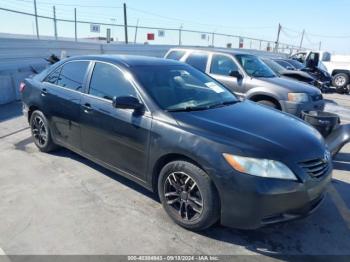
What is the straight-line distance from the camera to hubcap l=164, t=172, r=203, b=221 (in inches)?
123

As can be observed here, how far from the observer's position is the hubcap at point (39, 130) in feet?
16.9

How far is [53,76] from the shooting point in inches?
198

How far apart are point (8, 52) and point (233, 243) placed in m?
9.74

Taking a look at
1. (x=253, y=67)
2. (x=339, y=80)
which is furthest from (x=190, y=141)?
(x=339, y=80)

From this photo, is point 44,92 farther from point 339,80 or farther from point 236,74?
A: point 339,80

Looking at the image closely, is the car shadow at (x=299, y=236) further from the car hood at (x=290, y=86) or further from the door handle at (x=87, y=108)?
the car hood at (x=290, y=86)

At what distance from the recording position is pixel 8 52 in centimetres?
1020

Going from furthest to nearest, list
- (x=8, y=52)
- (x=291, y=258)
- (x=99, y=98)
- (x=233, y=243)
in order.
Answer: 1. (x=8, y=52)
2. (x=99, y=98)
3. (x=233, y=243)
4. (x=291, y=258)

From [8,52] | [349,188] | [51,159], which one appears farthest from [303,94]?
[8,52]

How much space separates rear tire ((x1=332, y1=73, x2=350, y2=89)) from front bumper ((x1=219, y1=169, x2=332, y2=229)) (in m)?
14.8

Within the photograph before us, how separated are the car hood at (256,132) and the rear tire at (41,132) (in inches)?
102

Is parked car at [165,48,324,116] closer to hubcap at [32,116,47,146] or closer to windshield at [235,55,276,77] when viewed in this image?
windshield at [235,55,276,77]

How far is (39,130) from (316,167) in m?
4.13

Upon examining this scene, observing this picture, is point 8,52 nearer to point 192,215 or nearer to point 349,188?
point 192,215
